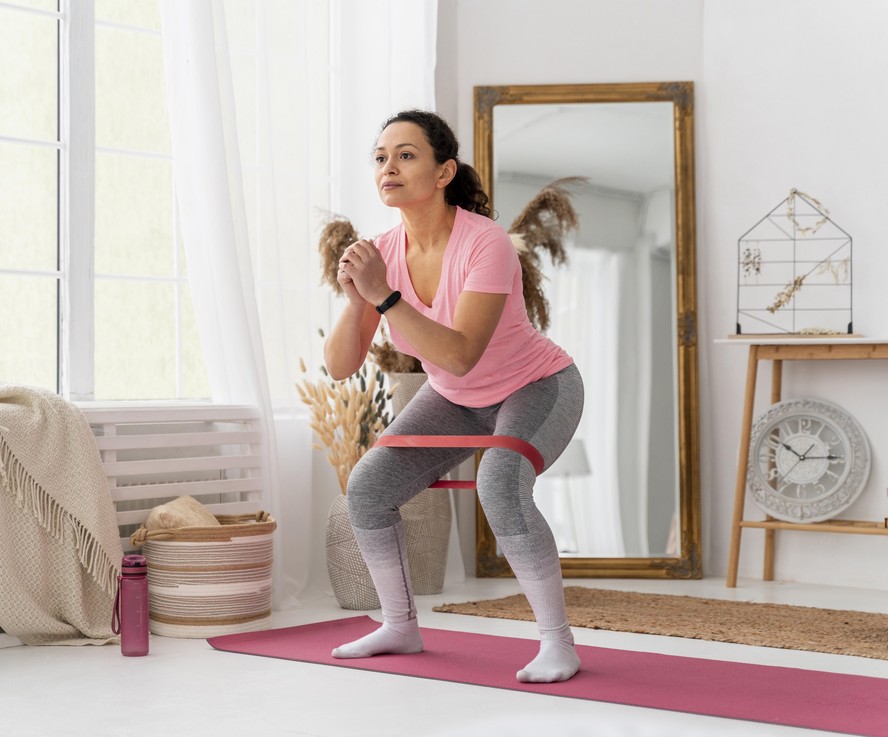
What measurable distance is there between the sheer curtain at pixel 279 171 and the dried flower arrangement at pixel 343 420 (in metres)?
0.14

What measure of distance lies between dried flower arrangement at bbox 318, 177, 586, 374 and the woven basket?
1.03 m

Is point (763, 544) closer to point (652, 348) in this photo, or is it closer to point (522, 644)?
point (652, 348)

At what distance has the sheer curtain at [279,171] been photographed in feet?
11.8

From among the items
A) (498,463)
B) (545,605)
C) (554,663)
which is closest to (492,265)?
(498,463)

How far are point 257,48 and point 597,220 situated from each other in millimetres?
1413

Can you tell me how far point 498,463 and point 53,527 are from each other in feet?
4.17

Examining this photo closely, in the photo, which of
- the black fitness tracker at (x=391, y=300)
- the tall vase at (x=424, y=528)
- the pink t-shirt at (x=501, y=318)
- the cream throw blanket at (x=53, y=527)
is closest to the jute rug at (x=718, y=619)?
the tall vase at (x=424, y=528)

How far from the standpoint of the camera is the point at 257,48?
12.8 ft

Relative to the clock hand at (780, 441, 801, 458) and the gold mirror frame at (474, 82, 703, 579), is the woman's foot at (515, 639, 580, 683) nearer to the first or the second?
the gold mirror frame at (474, 82, 703, 579)

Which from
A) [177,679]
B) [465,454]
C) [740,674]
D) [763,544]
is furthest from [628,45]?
[177,679]

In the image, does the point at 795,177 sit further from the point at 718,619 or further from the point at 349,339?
the point at 349,339

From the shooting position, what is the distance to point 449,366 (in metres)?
2.49

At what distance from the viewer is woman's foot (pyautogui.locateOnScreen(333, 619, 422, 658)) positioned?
2797 millimetres

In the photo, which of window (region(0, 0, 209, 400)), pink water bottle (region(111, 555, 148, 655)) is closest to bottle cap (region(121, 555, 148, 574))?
pink water bottle (region(111, 555, 148, 655))
